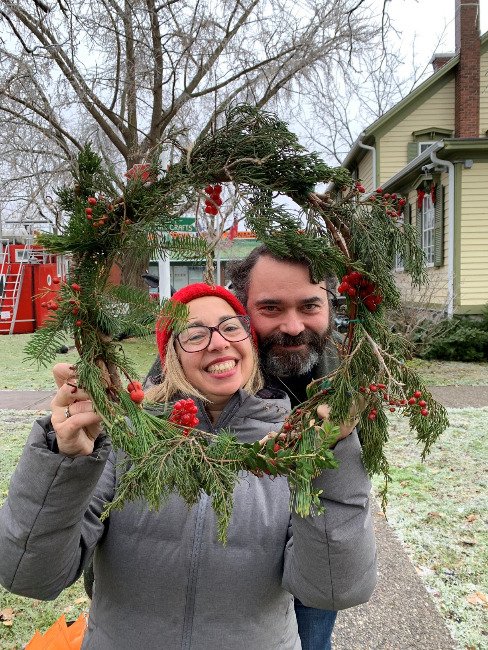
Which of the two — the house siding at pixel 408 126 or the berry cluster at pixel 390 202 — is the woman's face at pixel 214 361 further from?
the house siding at pixel 408 126

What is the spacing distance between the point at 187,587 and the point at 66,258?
966 millimetres

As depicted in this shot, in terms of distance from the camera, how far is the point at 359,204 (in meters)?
1.43

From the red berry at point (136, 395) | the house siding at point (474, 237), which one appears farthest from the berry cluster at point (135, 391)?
the house siding at point (474, 237)

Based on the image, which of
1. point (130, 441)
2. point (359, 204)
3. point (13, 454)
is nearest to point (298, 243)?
point (359, 204)

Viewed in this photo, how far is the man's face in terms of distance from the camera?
82.3 inches

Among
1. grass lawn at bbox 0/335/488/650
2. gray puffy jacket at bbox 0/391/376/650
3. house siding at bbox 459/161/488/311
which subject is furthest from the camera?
house siding at bbox 459/161/488/311

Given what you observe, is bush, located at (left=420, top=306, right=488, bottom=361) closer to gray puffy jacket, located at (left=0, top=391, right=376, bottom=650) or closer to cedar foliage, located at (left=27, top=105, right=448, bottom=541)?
gray puffy jacket, located at (left=0, top=391, right=376, bottom=650)

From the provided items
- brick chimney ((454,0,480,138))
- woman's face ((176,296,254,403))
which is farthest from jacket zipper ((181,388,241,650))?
brick chimney ((454,0,480,138))

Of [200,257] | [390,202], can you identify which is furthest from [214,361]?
[390,202]

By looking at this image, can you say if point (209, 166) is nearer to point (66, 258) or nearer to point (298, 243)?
point (298, 243)

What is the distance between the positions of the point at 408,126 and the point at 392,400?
16317mm

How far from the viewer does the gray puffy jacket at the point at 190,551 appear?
140 cm

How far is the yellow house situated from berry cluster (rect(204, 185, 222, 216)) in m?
7.79

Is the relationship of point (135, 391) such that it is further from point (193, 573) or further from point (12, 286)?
point (12, 286)
